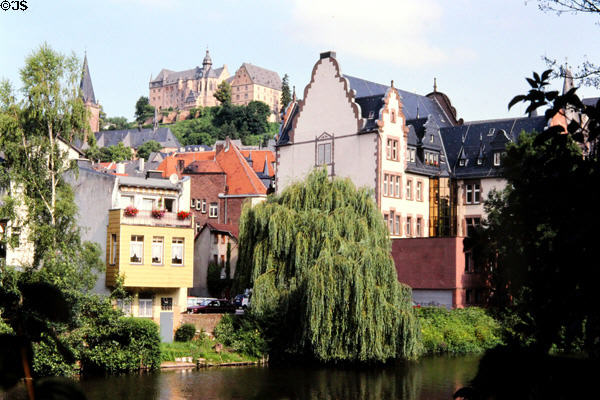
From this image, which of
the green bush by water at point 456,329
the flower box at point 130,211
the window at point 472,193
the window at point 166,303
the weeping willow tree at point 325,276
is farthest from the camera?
the window at point 472,193

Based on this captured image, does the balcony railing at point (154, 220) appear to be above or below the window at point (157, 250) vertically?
above

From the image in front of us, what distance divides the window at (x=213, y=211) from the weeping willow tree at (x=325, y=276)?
29.4 meters

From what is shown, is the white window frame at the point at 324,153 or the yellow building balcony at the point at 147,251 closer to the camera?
the yellow building balcony at the point at 147,251

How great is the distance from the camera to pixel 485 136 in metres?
63.9

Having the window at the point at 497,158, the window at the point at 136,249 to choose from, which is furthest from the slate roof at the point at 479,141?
the window at the point at 136,249

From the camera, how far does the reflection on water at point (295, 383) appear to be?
33.3m

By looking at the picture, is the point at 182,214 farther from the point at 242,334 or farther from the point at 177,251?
the point at 242,334

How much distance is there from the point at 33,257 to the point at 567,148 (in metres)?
39.4

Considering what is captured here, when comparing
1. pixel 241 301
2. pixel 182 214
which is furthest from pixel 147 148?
pixel 182 214

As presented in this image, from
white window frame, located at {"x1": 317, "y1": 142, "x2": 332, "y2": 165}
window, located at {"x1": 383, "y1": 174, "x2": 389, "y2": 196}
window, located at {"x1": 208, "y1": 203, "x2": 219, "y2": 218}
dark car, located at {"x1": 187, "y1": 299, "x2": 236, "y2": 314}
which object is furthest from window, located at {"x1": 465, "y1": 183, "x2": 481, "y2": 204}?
window, located at {"x1": 208, "y1": 203, "x2": 219, "y2": 218}

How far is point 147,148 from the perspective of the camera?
190m

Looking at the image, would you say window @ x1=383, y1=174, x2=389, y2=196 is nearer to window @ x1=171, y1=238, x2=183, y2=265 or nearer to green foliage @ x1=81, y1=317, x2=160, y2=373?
window @ x1=171, y1=238, x2=183, y2=265

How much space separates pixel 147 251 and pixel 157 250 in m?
0.68

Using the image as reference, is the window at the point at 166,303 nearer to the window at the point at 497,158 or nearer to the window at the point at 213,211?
the window at the point at 497,158
